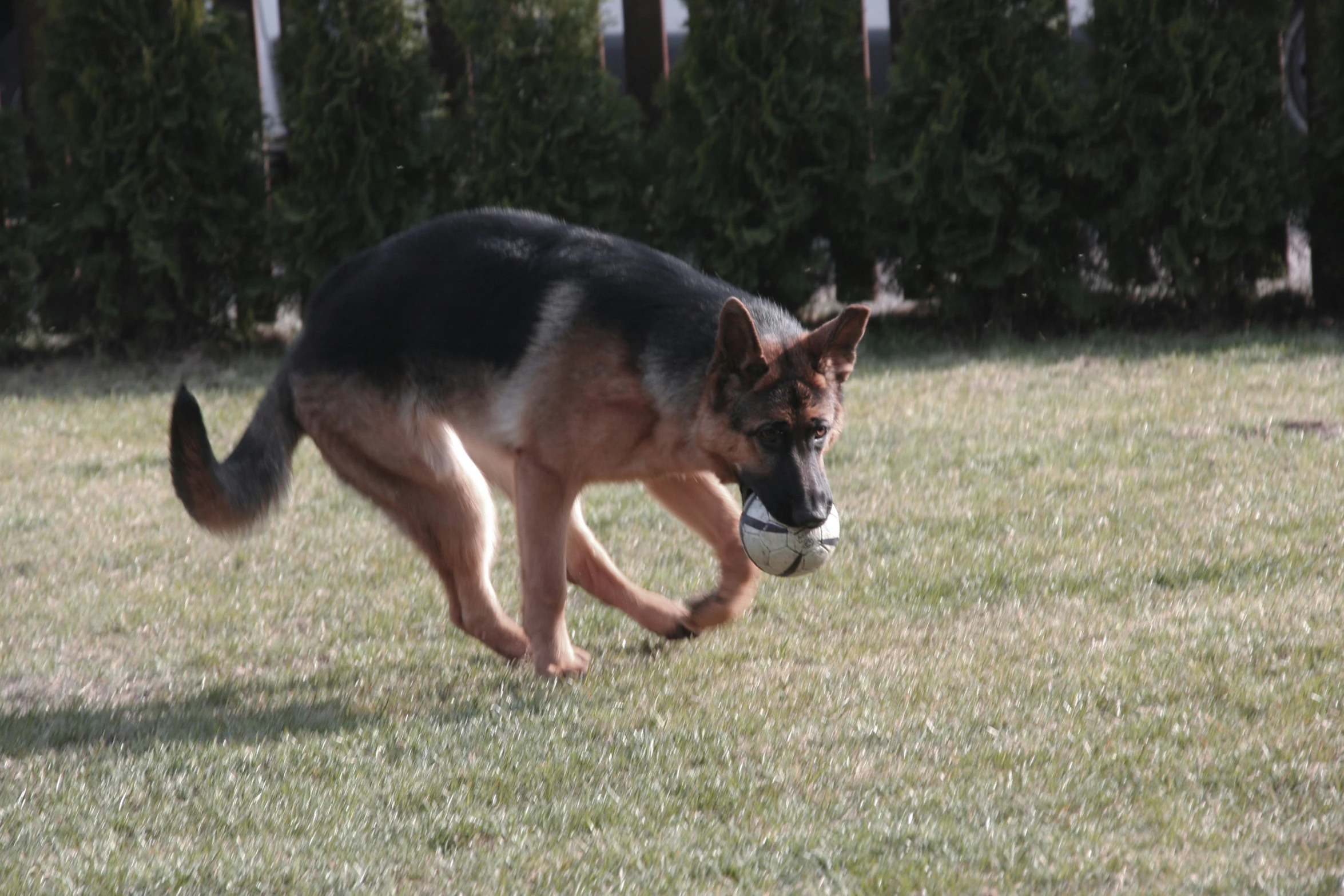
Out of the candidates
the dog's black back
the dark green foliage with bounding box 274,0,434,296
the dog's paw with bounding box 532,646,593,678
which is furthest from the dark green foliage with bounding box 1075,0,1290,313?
the dog's paw with bounding box 532,646,593,678

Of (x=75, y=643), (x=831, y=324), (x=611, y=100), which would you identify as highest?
(x=611, y=100)

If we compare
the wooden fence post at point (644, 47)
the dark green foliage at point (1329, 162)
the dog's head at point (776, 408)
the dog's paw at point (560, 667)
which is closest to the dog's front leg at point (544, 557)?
the dog's paw at point (560, 667)

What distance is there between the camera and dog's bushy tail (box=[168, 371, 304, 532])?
4.57 meters

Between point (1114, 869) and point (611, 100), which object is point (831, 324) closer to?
point (1114, 869)

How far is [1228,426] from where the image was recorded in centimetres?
695

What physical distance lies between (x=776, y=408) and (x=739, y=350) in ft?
0.73

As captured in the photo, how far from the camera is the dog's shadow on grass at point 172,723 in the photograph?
13.5 feet

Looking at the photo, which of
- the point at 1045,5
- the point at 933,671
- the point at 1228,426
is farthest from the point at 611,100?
the point at 933,671

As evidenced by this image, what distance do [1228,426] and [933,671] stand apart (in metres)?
3.43

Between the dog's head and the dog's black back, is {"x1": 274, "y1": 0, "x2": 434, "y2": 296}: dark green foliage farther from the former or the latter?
the dog's head

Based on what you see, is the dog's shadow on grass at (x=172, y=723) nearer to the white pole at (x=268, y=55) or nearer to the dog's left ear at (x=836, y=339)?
the dog's left ear at (x=836, y=339)

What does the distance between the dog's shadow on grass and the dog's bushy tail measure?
0.62m

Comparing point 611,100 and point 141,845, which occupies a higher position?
point 611,100

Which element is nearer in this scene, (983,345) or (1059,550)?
(1059,550)
